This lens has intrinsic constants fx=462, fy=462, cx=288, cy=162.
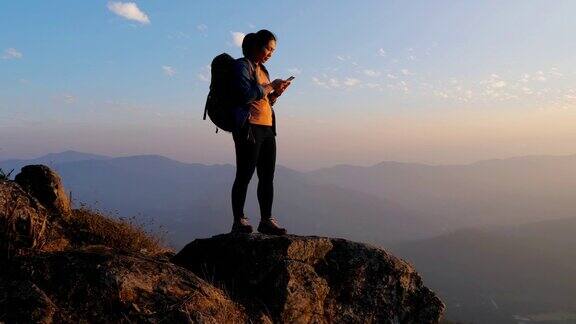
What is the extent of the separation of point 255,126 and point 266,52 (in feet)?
3.66

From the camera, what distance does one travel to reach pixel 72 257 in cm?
464

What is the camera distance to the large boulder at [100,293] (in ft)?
12.7

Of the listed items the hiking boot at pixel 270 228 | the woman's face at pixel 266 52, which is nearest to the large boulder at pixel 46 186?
the hiking boot at pixel 270 228

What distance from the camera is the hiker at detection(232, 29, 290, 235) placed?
251 inches

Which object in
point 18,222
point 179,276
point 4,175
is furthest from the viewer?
point 4,175

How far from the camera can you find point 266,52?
269 inches

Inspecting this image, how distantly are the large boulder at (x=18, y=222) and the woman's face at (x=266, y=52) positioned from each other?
3548 mm

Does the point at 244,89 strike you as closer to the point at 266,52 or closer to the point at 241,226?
the point at 266,52

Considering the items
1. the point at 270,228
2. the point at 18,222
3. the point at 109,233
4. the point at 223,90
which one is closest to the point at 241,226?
the point at 270,228

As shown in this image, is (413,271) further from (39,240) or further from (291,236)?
(39,240)

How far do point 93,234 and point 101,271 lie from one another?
2815 mm

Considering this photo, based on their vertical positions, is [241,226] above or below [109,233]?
above

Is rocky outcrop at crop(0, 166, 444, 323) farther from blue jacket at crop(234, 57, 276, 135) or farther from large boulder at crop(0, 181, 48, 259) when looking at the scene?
blue jacket at crop(234, 57, 276, 135)

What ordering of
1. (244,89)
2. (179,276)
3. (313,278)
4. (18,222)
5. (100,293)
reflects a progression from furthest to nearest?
(244,89) < (313,278) < (179,276) < (18,222) < (100,293)
